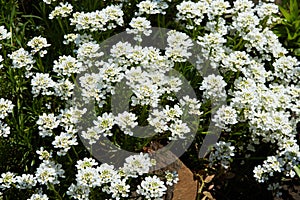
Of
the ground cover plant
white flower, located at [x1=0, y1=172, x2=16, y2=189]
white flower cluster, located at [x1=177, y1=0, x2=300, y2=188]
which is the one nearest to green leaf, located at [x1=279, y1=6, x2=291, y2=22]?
the ground cover plant

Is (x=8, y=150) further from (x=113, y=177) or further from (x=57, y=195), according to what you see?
(x=113, y=177)

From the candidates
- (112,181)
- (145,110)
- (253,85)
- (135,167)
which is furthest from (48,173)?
(253,85)

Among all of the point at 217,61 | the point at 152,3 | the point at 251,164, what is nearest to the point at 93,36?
the point at 152,3

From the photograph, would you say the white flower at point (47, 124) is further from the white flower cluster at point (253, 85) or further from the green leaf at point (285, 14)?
the green leaf at point (285, 14)

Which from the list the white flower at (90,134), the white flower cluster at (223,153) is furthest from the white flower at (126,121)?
the white flower cluster at (223,153)

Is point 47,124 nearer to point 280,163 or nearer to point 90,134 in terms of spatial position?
point 90,134

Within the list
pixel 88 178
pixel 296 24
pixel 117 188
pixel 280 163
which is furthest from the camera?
pixel 296 24

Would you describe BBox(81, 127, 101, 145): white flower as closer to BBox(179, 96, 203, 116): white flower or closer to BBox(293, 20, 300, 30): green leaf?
BBox(179, 96, 203, 116): white flower

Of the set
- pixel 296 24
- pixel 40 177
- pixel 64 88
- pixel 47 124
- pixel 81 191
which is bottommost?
pixel 81 191

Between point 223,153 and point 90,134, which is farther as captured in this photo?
point 223,153
